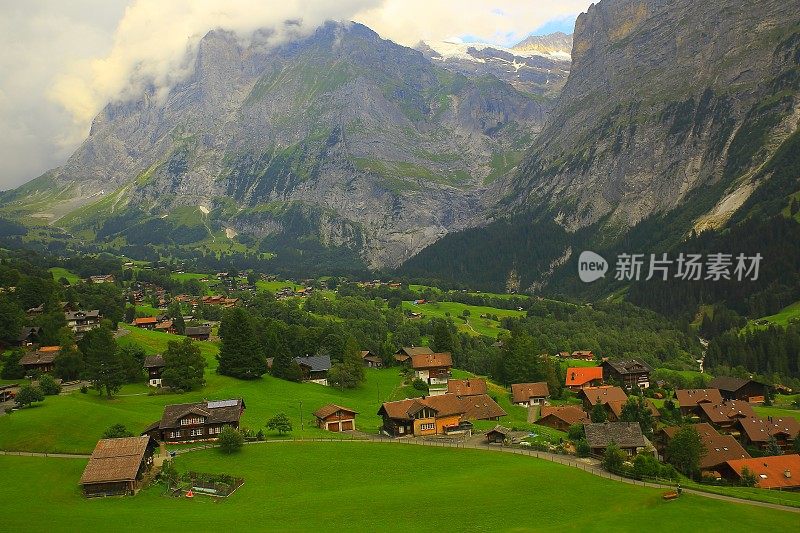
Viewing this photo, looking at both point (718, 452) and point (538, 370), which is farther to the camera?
point (538, 370)

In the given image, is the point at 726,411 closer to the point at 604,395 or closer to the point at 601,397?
the point at 604,395

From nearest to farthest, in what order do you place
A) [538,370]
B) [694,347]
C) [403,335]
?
1. [538,370]
2. [403,335]
3. [694,347]

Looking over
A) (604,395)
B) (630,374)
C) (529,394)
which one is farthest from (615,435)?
(630,374)

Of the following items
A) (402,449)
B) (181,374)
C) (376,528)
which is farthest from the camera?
(181,374)

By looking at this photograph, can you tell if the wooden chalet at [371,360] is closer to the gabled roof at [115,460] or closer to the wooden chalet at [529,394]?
the wooden chalet at [529,394]

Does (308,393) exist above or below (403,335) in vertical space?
below

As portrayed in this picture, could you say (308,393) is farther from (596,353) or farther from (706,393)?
(596,353)

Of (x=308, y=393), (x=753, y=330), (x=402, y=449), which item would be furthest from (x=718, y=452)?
(x=753, y=330)
